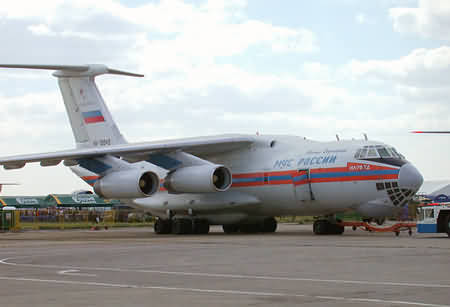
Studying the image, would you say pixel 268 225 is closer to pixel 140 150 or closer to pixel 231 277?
pixel 140 150

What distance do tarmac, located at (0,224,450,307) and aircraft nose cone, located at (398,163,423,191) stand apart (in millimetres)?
6949

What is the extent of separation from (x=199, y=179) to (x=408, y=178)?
687 centimetres

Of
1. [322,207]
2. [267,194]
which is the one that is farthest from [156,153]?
[322,207]

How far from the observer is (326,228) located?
24.2 m

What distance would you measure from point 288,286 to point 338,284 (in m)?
0.61

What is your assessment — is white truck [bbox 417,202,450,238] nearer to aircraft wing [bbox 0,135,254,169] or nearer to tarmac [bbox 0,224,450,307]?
tarmac [bbox 0,224,450,307]

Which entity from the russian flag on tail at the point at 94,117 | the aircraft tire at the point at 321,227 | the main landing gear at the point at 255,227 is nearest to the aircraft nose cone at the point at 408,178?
the aircraft tire at the point at 321,227

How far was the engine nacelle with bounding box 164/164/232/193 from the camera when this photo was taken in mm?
24406

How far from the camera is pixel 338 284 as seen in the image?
342 inches

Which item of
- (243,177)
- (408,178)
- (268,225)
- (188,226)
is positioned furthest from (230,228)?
(408,178)

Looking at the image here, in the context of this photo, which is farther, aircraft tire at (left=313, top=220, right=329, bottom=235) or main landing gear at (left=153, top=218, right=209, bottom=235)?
main landing gear at (left=153, top=218, right=209, bottom=235)

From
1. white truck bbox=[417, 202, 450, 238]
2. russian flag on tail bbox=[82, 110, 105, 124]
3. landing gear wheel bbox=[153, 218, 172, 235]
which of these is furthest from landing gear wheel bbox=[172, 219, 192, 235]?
white truck bbox=[417, 202, 450, 238]

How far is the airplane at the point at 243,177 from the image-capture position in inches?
898

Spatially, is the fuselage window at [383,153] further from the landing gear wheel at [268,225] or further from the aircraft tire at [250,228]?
the aircraft tire at [250,228]
